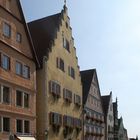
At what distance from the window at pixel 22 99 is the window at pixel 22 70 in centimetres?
190

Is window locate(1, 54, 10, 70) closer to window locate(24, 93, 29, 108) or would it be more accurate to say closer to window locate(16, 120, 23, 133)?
window locate(24, 93, 29, 108)

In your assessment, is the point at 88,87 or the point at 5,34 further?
the point at 88,87

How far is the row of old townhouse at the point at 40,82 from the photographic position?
129 ft

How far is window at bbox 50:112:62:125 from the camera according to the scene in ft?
156

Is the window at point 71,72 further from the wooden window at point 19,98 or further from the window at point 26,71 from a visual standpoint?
the wooden window at point 19,98

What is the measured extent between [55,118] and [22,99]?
8.07m

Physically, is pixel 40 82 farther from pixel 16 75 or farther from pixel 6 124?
pixel 6 124

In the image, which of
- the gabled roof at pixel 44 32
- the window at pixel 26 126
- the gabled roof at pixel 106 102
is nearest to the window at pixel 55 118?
the window at pixel 26 126

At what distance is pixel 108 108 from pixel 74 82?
26.2 metres

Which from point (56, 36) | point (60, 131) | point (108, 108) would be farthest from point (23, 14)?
point (108, 108)

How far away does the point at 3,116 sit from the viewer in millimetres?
37781

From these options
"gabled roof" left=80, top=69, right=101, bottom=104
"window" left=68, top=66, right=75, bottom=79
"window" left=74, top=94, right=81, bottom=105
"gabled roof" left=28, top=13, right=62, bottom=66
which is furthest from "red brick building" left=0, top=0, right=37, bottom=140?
"gabled roof" left=80, top=69, right=101, bottom=104

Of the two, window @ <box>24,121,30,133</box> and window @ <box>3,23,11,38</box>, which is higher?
window @ <box>3,23,11,38</box>

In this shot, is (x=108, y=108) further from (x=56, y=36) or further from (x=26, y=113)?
(x=26, y=113)
